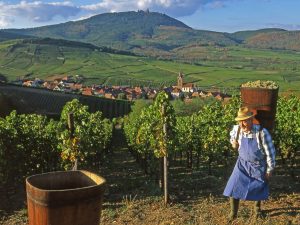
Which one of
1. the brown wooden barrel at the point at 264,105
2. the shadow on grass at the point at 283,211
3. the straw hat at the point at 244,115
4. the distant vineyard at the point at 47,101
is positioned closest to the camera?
the straw hat at the point at 244,115

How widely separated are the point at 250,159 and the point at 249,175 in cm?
29

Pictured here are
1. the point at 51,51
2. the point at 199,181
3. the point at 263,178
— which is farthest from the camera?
the point at 51,51

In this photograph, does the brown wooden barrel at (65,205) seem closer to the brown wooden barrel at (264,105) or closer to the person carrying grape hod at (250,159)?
the person carrying grape hod at (250,159)

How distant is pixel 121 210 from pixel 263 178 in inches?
180

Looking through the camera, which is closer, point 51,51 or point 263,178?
point 263,178

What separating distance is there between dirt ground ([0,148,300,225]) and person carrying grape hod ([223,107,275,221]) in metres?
0.74

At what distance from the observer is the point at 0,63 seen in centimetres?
14225

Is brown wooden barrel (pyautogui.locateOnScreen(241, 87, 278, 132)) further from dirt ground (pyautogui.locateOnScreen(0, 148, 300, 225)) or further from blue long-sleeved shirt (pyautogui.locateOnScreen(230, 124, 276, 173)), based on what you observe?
dirt ground (pyautogui.locateOnScreen(0, 148, 300, 225))

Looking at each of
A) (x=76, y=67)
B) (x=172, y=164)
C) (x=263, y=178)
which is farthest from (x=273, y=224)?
(x=76, y=67)

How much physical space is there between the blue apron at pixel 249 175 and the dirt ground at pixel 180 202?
677 mm

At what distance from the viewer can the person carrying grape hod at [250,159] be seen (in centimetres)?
673

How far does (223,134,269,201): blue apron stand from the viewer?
6.86 m

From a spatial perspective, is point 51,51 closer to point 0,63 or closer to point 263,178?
point 0,63

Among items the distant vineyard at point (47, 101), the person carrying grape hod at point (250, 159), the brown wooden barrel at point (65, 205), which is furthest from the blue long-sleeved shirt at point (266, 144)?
the distant vineyard at point (47, 101)
